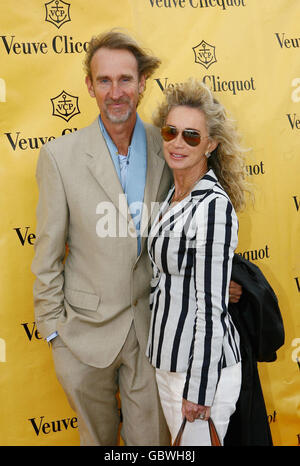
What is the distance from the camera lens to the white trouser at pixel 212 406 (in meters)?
1.74

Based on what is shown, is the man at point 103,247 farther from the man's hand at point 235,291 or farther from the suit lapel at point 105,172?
the man's hand at point 235,291

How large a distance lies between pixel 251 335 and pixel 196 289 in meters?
0.45

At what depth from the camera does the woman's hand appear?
1.70 m

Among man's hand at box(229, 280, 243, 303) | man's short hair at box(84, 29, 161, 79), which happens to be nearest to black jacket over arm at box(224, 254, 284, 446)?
man's hand at box(229, 280, 243, 303)

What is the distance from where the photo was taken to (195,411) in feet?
5.58

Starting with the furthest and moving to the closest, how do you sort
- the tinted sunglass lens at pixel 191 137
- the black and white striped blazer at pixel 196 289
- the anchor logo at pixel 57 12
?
the anchor logo at pixel 57 12, the tinted sunglass lens at pixel 191 137, the black and white striped blazer at pixel 196 289

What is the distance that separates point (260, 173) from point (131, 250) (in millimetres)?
1251

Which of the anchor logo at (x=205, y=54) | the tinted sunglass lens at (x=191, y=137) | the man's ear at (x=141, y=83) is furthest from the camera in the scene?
the anchor logo at (x=205, y=54)

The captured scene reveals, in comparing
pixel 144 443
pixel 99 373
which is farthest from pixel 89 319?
pixel 144 443

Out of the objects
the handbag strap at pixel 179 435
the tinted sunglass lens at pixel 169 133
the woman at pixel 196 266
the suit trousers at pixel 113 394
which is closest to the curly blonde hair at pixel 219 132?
the woman at pixel 196 266

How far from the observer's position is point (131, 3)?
8.27ft

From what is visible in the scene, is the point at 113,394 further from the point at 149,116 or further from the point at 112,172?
the point at 149,116

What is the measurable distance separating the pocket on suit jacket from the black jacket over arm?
0.61 m

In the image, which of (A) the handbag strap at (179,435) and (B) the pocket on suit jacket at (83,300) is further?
(B) the pocket on suit jacket at (83,300)
